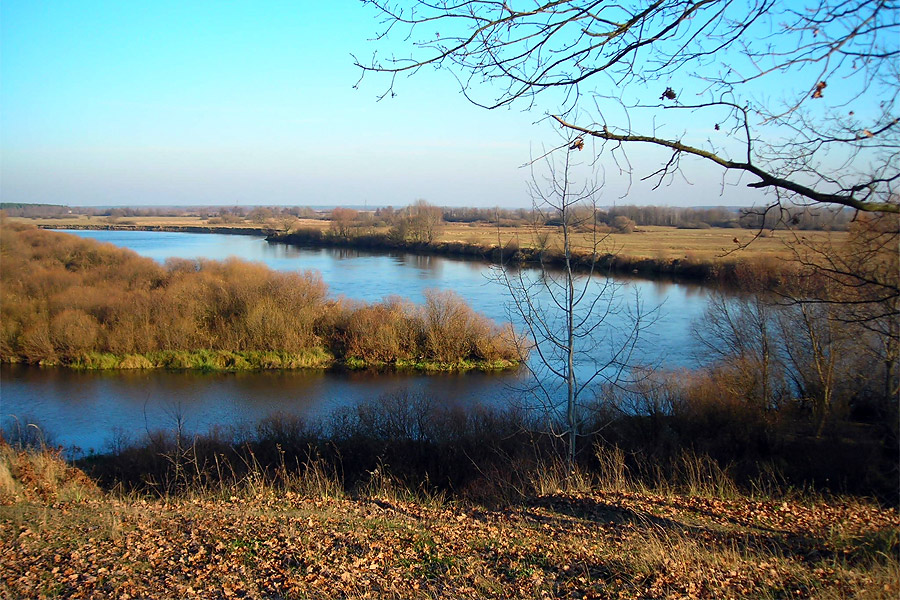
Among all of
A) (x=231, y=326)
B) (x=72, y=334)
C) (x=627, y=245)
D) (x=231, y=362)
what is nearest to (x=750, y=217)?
(x=231, y=362)

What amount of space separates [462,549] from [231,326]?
22.6 metres

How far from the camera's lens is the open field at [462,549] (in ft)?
11.0

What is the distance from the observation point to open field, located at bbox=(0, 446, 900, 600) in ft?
11.0

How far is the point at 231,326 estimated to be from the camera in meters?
24.7

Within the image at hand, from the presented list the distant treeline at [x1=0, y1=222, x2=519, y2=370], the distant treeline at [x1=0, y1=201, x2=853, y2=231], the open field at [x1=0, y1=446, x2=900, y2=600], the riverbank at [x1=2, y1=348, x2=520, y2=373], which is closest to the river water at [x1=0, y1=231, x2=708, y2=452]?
the riverbank at [x1=2, y1=348, x2=520, y2=373]

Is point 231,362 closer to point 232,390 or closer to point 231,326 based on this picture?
point 231,326

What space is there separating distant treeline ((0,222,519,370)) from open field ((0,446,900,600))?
16161 millimetres

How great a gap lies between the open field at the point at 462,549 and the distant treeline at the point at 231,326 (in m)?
16.2

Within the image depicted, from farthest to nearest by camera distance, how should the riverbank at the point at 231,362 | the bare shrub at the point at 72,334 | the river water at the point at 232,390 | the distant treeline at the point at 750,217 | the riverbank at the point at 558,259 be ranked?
the bare shrub at the point at 72,334 → the riverbank at the point at 231,362 → the river water at the point at 232,390 → the riverbank at the point at 558,259 → the distant treeline at the point at 750,217

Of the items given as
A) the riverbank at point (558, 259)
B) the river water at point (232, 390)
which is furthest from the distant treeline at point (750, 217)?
the river water at point (232, 390)

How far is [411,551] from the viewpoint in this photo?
4145 mm

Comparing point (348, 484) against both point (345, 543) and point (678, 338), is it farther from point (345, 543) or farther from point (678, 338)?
point (678, 338)

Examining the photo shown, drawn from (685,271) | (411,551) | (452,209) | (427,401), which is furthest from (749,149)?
(452,209)

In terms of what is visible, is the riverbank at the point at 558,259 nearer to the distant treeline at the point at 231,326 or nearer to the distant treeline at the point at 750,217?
the distant treeline at the point at 750,217
